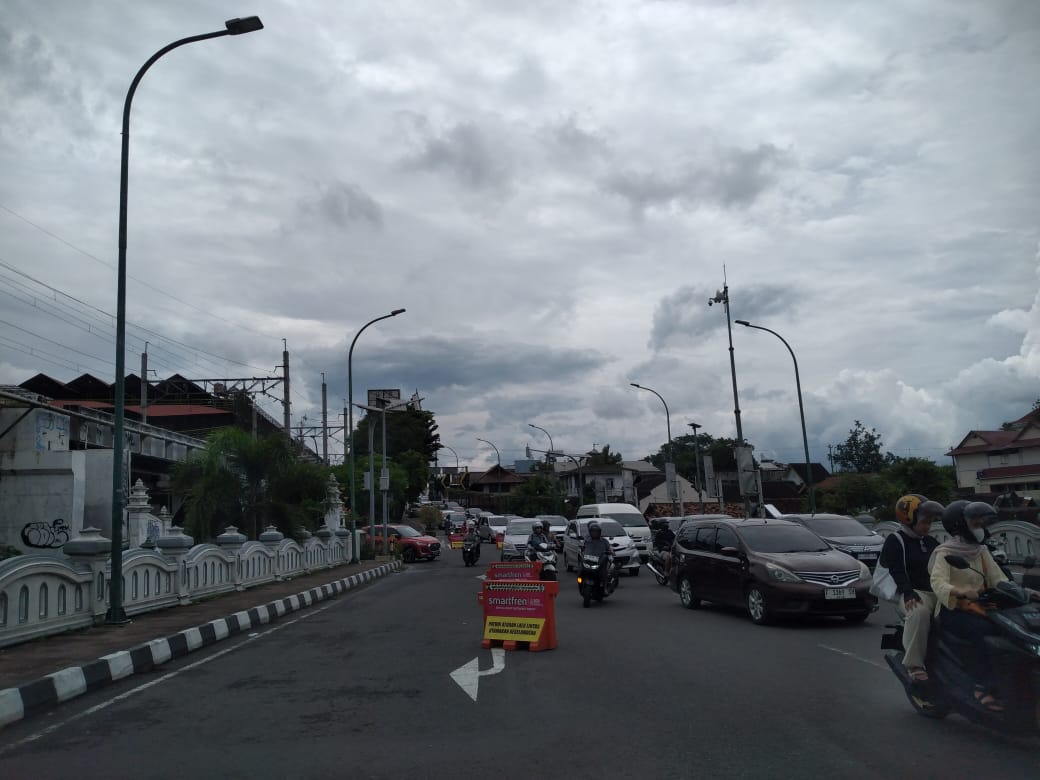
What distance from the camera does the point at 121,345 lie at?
13.1 metres

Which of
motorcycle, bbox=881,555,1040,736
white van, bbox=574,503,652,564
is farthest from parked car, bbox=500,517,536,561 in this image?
motorcycle, bbox=881,555,1040,736

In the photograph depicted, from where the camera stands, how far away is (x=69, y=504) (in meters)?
29.3

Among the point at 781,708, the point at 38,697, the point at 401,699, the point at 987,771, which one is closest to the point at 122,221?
the point at 38,697

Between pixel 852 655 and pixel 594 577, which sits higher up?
pixel 594 577

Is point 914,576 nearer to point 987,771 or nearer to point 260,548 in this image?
point 987,771

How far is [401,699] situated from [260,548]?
14.6 m

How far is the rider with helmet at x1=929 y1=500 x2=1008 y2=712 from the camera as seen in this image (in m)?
5.69

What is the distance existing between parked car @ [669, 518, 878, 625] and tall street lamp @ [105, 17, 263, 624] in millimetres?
8923

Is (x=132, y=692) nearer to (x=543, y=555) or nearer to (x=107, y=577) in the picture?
(x=107, y=577)

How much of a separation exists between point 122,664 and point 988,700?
845 cm

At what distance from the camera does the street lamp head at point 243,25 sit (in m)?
12.6

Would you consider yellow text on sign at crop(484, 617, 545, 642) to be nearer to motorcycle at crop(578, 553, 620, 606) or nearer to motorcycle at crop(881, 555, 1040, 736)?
motorcycle at crop(578, 553, 620, 606)

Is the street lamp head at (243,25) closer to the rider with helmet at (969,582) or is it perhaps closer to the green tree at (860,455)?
the rider with helmet at (969,582)

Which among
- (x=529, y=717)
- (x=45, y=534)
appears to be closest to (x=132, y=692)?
(x=529, y=717)
